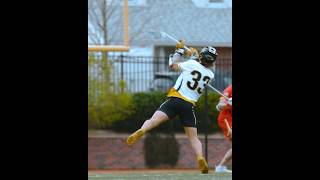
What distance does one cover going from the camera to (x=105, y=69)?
18891 mm

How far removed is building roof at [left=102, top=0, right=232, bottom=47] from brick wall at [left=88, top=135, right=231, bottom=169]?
420 cm

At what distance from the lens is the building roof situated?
72.6 feet

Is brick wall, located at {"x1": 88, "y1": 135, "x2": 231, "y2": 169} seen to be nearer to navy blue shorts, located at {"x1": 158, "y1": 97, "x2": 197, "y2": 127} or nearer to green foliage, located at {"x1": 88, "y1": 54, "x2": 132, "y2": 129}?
green foliage, located at {"x1": 88, "y1": 54, "x2": 132, "y2": 129}

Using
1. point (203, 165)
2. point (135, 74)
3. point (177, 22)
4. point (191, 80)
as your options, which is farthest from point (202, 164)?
point (177, 22)

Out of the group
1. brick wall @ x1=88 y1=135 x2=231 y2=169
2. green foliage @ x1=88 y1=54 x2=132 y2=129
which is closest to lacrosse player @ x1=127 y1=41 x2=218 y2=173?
brick wall @ x1=88 y1=135 x2=231 y2=169

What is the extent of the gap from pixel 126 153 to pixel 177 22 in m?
5.66

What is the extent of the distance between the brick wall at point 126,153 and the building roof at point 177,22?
420cm

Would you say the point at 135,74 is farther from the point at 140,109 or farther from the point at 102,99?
the point at 140,109

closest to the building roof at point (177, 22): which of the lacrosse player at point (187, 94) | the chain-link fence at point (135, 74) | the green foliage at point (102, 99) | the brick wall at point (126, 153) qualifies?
the chain-link fence at point (135, 74)

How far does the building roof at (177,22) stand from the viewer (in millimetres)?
22125

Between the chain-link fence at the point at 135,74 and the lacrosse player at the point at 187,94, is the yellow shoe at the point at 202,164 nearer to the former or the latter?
the lacrosse player at the point at 187,94
